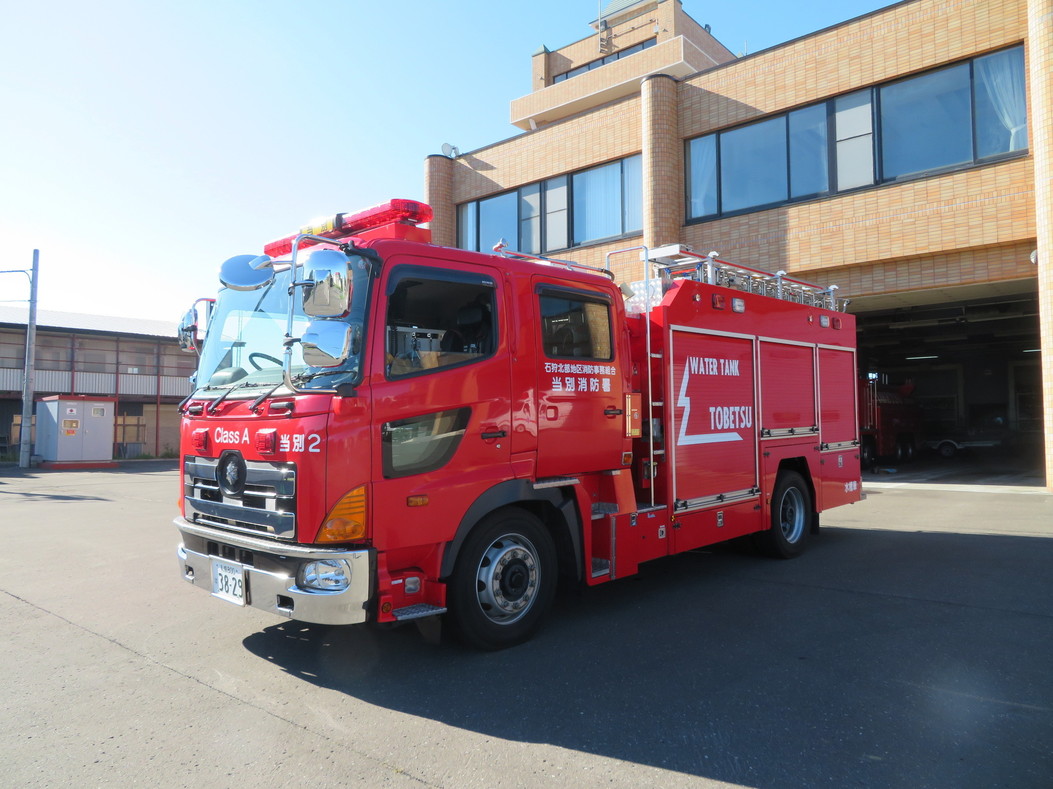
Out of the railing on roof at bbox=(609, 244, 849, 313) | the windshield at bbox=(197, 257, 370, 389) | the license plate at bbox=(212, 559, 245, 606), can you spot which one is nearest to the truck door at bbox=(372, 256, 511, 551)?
the windshield at bbox=(197, 257, 370, 389)

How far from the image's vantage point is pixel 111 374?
3306 centimetres

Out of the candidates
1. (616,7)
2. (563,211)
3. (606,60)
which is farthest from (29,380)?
(616,7)

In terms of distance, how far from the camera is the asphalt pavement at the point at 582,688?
3.21 meters

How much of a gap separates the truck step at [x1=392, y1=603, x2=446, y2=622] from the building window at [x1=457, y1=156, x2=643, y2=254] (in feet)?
46.6

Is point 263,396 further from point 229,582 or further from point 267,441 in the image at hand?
point 229,582

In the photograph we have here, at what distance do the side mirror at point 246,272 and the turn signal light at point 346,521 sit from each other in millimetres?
1535

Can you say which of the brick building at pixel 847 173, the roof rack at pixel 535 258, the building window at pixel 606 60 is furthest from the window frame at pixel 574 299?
the building window at pixel 606 60

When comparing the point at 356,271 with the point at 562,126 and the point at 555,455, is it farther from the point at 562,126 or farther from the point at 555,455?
the point at 562,126

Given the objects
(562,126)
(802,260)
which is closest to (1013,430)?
(802,260)

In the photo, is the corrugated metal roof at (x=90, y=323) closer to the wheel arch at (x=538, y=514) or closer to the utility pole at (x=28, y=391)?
the utility pole at (x=28, y=391)

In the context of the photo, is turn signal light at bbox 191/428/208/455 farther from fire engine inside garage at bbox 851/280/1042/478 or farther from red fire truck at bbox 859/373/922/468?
red fire truck at bbox 859/373/922/468

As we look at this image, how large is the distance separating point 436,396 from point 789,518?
16.9 ft

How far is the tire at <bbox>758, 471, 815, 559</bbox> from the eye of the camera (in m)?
7.51

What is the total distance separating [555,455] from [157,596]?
13.2 ft
